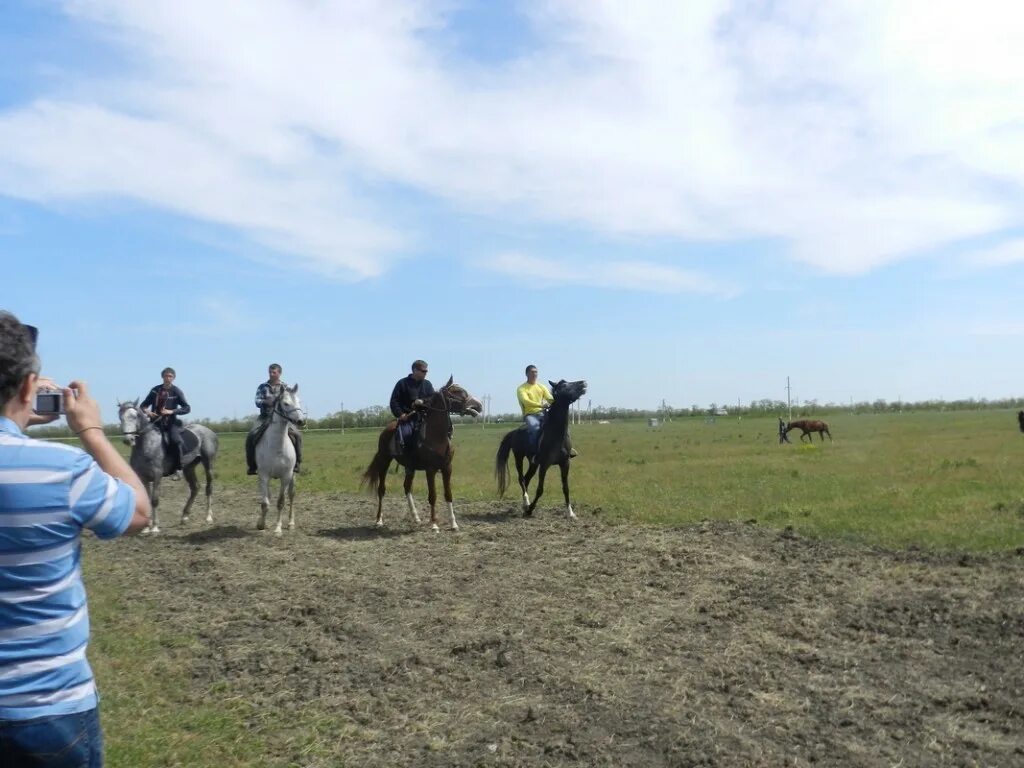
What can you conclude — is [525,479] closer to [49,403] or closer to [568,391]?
[568,391]

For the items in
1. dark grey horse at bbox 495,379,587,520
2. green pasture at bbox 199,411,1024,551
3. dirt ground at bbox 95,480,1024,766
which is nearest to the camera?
dirt ground at bbox 95,480,1024,766

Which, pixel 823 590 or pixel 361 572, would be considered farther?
pixel 361 572

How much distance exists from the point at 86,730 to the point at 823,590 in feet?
24.0

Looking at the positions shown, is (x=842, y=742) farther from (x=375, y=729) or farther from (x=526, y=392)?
(x=526, y=392)

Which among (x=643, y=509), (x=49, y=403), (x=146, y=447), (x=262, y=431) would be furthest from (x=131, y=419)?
(x=49, y=403)

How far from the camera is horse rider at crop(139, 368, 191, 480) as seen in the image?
44.3 ft

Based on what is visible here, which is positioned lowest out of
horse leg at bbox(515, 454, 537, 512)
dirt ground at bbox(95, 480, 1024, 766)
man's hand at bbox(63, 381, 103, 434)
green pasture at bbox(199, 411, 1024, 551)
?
dirt ground at bbox(95, 480, 1024, 766)

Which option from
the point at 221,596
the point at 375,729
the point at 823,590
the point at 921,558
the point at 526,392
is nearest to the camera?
the point at 375,729

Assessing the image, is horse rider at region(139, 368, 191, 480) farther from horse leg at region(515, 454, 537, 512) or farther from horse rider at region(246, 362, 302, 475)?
horse leg at region(515, 454, 537, 512)

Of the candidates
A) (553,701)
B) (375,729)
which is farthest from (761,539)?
(375,729)

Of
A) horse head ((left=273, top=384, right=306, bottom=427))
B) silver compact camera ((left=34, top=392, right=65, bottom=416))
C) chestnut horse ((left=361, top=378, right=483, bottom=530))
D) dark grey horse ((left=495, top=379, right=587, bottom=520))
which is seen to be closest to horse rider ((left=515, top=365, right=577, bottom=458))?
dark grey horse ((left=495, top=379, right=587, bottom=520))

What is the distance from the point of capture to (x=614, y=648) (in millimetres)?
6766

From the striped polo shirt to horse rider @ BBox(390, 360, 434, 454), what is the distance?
10.4m

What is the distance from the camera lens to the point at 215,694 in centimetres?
607
